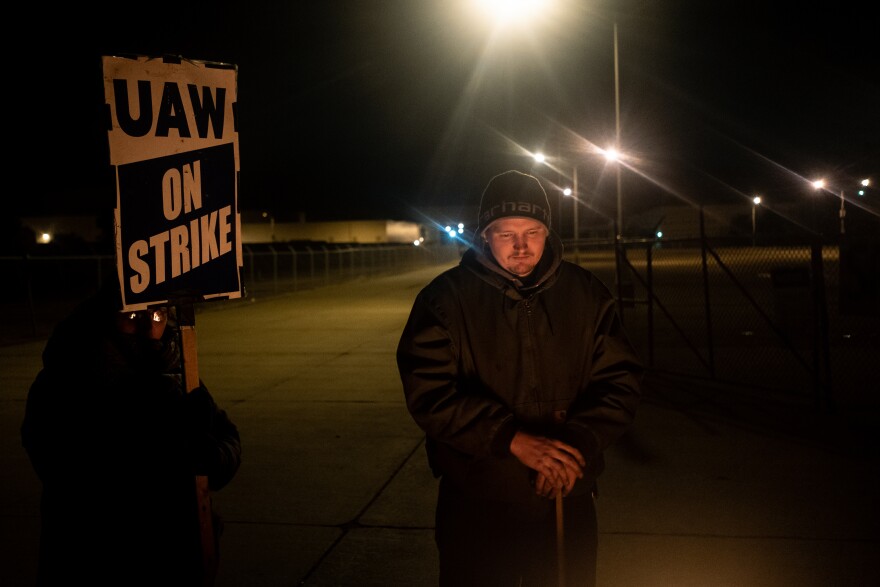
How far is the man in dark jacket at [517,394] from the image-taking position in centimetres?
255

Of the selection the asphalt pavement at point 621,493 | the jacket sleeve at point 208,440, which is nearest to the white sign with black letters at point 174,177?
the jacket sleeve at point 208,440

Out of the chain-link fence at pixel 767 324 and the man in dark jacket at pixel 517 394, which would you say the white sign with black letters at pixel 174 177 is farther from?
the man in dark jacket at pixel 517 394

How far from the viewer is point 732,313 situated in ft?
55.9

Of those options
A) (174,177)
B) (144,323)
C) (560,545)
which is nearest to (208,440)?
(144,323)

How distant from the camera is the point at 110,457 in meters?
2.18

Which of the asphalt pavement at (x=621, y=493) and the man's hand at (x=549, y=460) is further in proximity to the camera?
the asphalt pavement at (x=621, y=493)

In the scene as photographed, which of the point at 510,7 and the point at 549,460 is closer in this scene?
the point at 549,460

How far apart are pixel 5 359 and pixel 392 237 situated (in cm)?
6751

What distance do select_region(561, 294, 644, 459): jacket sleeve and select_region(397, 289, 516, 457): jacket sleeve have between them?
27 centimetres

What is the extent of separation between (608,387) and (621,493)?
112 inches

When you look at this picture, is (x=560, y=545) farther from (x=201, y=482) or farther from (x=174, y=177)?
(x=174, y=177)

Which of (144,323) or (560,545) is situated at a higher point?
(144,323)

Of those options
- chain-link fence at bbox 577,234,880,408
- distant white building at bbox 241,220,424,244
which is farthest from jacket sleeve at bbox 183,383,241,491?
distant white building at bbox 241,220,424,244

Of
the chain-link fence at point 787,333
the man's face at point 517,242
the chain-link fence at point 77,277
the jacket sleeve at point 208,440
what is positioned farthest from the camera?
the chain-link fence at point 77,277
